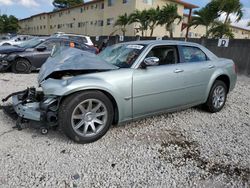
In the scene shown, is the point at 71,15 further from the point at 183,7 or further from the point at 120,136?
the point at 120,136

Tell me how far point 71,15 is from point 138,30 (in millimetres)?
17981

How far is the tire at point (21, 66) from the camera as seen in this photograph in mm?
8102

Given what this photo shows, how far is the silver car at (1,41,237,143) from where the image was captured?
3.09 meters

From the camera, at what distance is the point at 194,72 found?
4102mm

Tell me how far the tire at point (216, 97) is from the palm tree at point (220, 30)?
14219 millimetres

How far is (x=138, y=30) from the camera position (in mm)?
26016

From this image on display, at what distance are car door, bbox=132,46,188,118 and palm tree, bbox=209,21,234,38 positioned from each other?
49.7 ft

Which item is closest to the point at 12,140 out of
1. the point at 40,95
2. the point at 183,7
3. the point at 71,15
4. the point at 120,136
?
the point at 40,95

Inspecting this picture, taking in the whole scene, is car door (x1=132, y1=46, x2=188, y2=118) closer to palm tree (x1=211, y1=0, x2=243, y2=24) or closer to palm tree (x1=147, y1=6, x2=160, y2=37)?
palm tree (x1=211, y1=0, x2=243, y2=24)

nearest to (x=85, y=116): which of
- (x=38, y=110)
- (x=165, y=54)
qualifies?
(x=38, y=110)

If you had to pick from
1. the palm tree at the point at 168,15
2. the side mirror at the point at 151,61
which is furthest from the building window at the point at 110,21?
the side mirror at the point at 151,61

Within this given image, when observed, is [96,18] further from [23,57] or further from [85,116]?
[85,116]

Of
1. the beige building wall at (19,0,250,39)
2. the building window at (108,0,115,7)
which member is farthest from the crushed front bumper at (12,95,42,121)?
the building window at (108,0,115,7)

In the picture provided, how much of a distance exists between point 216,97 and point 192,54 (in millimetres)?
1078
